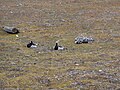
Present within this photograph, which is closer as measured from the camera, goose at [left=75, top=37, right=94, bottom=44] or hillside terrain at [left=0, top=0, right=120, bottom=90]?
hillside terrain at [left=0, top=0, right=120, bottom=90]

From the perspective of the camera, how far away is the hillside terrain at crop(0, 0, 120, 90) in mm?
17500

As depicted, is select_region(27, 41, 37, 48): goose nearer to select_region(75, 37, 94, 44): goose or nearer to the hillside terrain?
the hillside terrain

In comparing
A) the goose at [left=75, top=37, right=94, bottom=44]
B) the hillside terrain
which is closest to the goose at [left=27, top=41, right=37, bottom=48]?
the hillside terrain

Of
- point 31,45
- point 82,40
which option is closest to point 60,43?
point 82,40

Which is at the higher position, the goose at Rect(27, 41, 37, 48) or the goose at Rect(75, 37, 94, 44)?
the goose at Rect(75, 37, 94, 44)

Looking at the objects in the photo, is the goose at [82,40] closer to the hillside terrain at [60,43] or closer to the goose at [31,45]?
the hillside terrain at [60,43]

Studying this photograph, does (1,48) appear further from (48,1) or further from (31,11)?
(48,1)

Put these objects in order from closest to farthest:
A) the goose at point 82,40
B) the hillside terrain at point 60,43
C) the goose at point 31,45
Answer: the hillside terrain at point 60,43 < the goose at point 31,45 < the goose at point 82,40

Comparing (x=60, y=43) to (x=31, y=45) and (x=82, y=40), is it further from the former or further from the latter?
(x=31, y=45)

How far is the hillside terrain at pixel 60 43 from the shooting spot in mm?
17500

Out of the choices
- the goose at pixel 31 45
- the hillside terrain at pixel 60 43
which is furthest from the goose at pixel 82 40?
Result: the goose at pixel 31 45

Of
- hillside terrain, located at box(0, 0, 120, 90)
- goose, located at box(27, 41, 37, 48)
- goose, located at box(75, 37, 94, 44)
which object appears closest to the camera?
hillside terrain, located at box(0, 0, 120, 90)

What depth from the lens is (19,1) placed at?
44.3 m

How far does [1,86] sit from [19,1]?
2834cm
